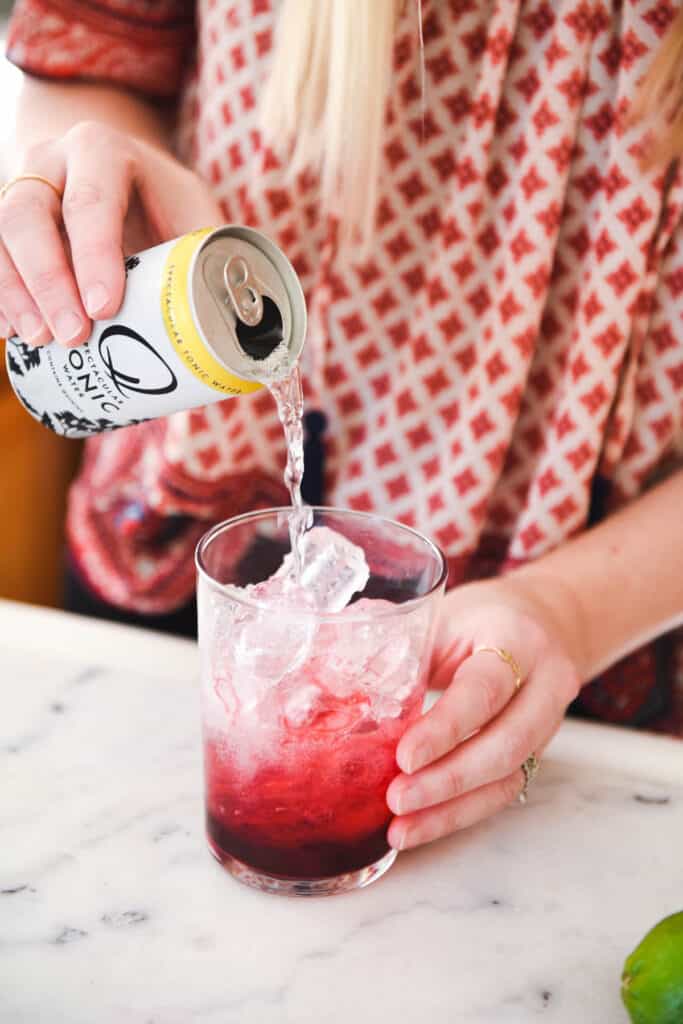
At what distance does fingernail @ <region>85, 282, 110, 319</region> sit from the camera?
700 millimetres

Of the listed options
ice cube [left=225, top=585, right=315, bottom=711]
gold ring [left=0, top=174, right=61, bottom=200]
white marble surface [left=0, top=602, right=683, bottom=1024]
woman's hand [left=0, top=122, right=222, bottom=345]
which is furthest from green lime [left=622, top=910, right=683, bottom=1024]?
gold ring [left=0, top=174, right=61, bottom=200]

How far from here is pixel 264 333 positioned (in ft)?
2.42

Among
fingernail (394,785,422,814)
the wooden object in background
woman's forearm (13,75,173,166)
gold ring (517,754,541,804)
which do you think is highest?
woman's forearm (13,75,173,166)

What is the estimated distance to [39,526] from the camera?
1.54 m

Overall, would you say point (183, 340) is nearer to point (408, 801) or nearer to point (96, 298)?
point (96, 298)

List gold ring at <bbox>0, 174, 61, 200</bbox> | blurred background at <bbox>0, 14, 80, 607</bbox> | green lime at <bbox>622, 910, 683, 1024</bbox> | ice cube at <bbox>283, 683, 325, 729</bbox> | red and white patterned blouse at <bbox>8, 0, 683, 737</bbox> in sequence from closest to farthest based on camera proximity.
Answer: green lime at <bbox>622, 910, 683, 1024</bbox> → ice cube at <bbox>283, 683, 325, 729</bbox> → gold ring at <bbox>0, 174, 61, 200</bbox> → red and white patterned blouse at <bbox>8, 0, 683, 737</bbox> → blurred background at <bbox>0, 14, 80, 607</bbox>

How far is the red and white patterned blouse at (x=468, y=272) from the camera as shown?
3.56 feet

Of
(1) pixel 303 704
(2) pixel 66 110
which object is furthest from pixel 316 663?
(2) pixel 66 110

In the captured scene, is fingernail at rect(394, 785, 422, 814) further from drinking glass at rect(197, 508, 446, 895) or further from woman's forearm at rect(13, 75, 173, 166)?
woman's forearm at rect(13, 75, 173, 166)

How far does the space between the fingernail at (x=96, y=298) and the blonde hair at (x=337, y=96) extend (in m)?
0.46

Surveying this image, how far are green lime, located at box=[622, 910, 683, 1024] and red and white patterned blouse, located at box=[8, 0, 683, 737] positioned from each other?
605 millimetres

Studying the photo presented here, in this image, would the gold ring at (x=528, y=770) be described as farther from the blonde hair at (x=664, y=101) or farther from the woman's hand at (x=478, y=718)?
the blonde hair at (x=664, y=101)

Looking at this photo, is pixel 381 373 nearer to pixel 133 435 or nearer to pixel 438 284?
pixel 438 284

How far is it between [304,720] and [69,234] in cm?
41
